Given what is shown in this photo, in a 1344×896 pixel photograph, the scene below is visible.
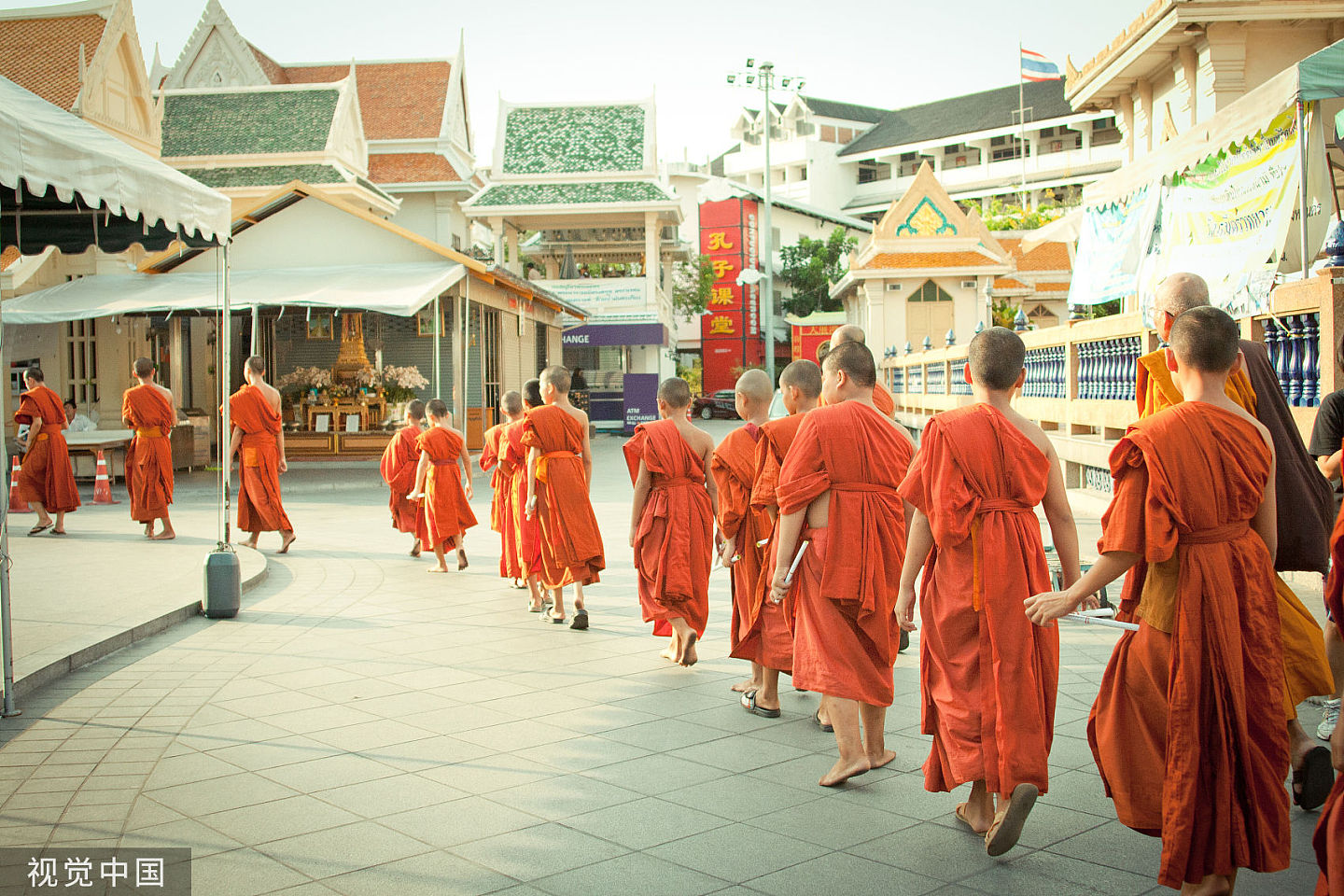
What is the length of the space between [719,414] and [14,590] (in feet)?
123

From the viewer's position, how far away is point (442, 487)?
10516mm

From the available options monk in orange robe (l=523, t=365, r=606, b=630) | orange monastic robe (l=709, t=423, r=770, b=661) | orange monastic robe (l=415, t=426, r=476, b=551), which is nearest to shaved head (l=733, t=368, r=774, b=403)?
orange monastic robe (l=709, t=423, r=770, b=661)

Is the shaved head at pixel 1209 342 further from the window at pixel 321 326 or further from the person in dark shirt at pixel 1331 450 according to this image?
the window at pixel 321 326

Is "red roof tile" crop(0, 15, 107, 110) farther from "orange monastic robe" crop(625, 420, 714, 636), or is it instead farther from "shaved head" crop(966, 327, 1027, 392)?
"shaved head" crop(966, 327, 1027, 392)

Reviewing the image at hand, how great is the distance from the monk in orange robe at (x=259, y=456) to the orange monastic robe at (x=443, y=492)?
6.01 ft

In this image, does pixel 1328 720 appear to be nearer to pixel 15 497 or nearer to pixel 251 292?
pixel 15 497

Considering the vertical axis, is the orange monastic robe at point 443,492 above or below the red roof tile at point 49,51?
below

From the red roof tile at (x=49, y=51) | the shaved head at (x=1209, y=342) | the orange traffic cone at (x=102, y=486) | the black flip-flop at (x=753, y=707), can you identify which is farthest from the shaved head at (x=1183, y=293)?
the red roof tile at (x=49, y=51)

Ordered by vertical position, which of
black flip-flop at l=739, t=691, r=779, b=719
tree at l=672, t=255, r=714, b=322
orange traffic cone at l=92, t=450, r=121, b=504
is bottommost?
black flip-flop at l=739, t=691, r=779, b=719

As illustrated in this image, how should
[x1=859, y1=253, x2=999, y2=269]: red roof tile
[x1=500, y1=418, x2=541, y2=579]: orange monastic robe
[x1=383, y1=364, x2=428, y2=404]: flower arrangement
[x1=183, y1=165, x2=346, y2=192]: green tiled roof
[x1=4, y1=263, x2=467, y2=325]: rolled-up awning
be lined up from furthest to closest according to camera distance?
1. [x1=859, y1=253, x2=999, y2=269]: red roof tile
2. [x1=183, y1=165, x2=346, y2=192]: green tiled roof
3. [x1=383, y1=364, x2=428, y2=404]: flower arrangement
4. [x1=4, y1=263, x2=467, y2=325]: rolled-up awning
5. [x1=500, y1=418, x2=541, y2=579]: orange monastic robe

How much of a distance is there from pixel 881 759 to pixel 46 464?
429 inches

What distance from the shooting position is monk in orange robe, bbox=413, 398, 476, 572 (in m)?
10.5

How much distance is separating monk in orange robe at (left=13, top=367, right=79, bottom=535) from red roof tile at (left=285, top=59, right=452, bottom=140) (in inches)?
841

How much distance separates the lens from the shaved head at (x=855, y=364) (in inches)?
191
